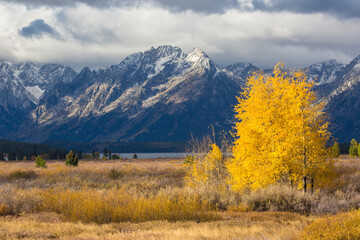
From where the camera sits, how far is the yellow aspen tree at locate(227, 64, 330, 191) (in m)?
21.2

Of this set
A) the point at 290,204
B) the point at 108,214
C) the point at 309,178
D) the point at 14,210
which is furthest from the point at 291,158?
the point at 14,210

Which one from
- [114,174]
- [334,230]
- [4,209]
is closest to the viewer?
[334,230]

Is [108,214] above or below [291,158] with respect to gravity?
below

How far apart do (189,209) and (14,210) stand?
8176 millimetres

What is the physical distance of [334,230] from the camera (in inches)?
381

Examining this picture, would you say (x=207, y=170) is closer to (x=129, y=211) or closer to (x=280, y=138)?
(x=280, y=138)

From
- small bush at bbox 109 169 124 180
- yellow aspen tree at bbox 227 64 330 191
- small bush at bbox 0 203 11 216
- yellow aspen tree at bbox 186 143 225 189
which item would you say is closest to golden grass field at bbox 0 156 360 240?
small bush at bbox 0 203 11 216

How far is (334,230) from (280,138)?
40.9 ft

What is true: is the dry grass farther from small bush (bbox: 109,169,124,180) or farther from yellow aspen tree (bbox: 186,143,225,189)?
small bush (bbox: 109,169,124,180)

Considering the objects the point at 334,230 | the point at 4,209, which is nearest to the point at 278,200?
the point at 334,230

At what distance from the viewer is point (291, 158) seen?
21.4 m

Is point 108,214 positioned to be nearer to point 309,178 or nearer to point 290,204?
point 290,204

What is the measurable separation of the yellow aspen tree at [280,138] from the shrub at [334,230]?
33.4 ft

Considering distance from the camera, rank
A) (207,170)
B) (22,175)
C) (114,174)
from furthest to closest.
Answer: (114,174), (22,175), (207,170)
